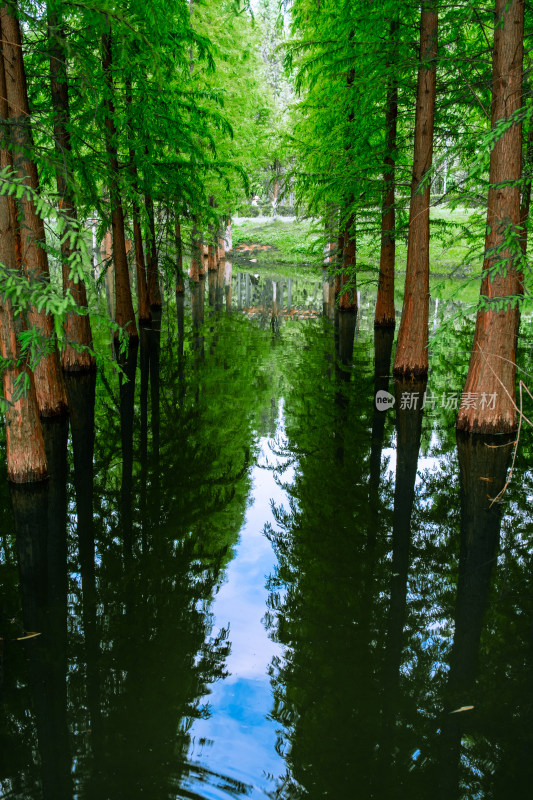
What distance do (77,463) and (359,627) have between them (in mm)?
4835

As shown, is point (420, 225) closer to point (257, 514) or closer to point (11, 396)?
point (257, 514)

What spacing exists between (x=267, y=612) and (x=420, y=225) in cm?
898

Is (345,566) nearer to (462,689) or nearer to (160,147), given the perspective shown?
(462,689)

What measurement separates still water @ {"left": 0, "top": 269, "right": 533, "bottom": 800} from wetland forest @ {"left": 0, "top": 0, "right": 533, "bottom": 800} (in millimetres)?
21

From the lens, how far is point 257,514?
6652 millimetres

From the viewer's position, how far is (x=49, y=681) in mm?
3930

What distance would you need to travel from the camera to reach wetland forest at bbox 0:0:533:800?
11.3 feet

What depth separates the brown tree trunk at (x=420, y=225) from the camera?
11320 millimetres

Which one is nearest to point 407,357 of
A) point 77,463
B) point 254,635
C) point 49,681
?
point 77,463

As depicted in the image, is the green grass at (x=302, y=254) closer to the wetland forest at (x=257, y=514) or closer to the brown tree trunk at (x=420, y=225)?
the brown tree trunk at (x=420, y=225)

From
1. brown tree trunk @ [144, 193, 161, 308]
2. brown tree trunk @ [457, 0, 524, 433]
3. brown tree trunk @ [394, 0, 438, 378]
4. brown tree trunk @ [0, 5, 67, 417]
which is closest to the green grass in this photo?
brown tree trunk @ [144, 193, 161, 308]

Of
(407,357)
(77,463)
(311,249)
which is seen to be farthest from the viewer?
(311,249)

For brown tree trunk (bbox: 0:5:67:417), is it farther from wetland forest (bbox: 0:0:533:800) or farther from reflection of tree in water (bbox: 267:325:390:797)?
reflection of tree in water (bbox: 267:325:390:797)

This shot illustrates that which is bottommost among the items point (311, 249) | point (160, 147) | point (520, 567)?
point (520, 567)
